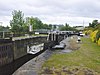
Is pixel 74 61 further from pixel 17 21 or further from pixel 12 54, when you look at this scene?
pixel 17 21

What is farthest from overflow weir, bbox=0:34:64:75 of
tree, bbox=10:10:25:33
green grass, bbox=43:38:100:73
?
tree, bbox=10:10:25:33

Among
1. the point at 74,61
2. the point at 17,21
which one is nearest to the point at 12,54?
the point at 74,61

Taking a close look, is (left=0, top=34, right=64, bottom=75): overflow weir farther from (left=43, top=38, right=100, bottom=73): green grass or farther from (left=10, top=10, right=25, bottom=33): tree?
(left=10, top=10, right=25, bottom=33): tree

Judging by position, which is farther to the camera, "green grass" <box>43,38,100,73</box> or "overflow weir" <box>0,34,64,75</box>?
"overflow weir" <box>0,34,64,75</box>

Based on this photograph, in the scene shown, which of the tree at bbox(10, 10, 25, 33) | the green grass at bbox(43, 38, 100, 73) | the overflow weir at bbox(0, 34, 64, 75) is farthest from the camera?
the tree at bbox(10, 10, 25, 33)

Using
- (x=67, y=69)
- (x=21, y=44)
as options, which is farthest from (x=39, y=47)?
(x=67, y=69)

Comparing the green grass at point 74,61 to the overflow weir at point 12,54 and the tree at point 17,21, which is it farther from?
the tree at point 17,21

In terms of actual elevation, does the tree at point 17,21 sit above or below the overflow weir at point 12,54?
above

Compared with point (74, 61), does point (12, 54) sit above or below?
below

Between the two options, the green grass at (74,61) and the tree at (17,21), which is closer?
the green grass at (74,61)

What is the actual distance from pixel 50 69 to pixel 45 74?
1569mm

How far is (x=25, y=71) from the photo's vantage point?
13.9 meters

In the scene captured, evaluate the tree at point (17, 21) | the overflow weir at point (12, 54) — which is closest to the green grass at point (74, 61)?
the overflow weir at point (12, 54)

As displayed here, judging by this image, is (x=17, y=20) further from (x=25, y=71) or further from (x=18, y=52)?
(x=25, y=71)
